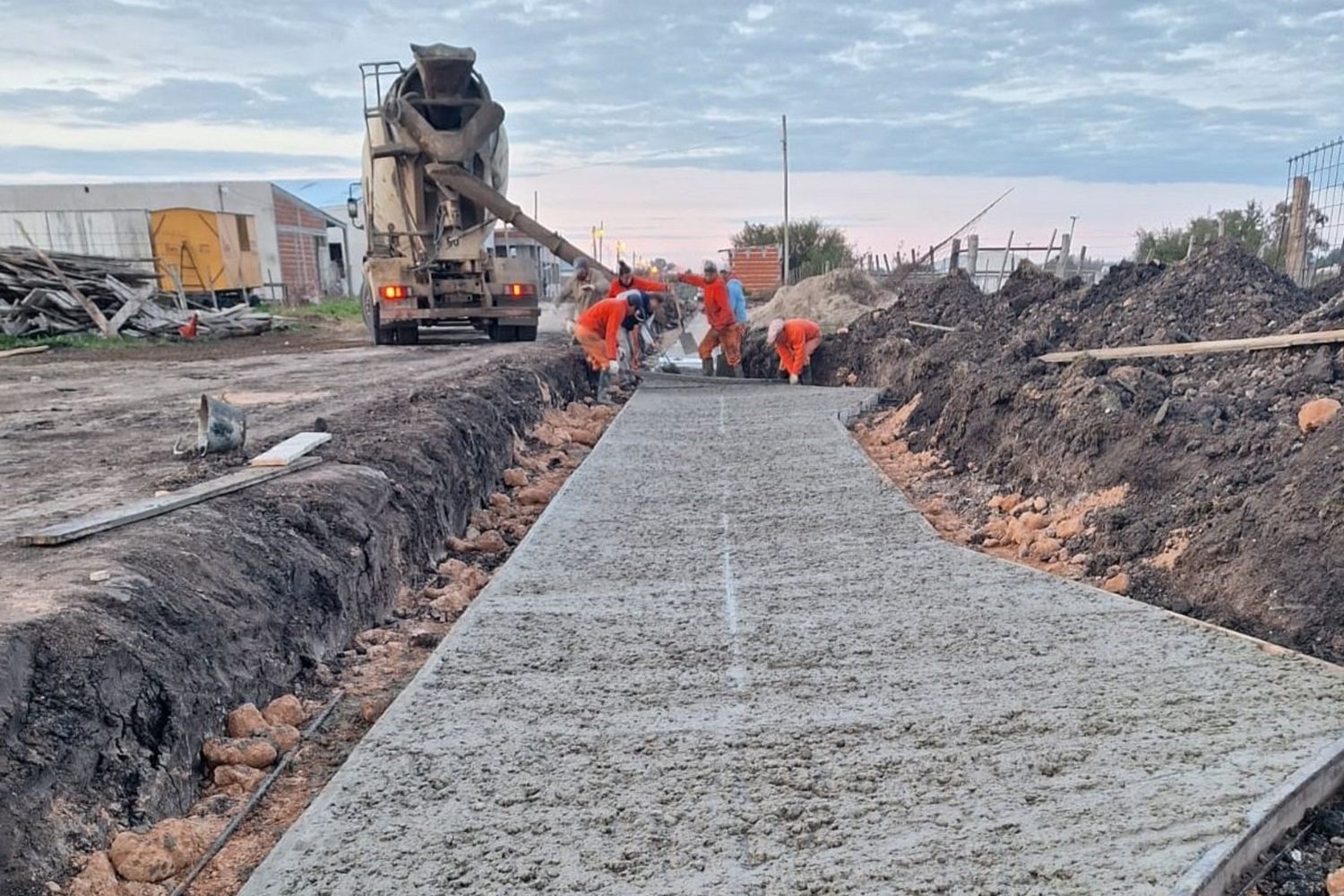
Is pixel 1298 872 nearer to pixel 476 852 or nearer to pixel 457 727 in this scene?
pixel 476 852

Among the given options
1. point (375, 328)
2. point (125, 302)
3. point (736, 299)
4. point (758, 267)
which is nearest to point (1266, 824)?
point (736, 299)

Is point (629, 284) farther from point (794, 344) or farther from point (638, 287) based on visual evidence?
point (794, 344)

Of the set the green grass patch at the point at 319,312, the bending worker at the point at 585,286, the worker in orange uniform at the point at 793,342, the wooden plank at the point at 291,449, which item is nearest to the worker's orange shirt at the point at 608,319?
the worker in orange uniform at the point at 793,342

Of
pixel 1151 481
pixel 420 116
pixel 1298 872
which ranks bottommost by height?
pixel 1298 872

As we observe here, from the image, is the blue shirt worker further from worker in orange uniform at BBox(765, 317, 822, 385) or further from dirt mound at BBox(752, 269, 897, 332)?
dirt mound at BBox(752, 269, 897, 332)

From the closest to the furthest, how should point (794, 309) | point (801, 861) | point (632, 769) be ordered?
1. point (801, 861)
2. point (632, 769)
3. point (794, 309)

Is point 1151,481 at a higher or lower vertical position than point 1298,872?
higher

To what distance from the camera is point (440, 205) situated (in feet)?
38.4

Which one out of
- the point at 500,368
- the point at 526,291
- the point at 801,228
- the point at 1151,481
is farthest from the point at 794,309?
the point at 801,228

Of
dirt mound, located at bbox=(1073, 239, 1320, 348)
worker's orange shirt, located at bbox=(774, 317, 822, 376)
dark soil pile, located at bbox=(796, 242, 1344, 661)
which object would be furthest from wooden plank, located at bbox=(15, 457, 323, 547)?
worker's orange shirt, located at bbox=(774, 317, 822, 376)

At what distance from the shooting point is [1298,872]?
2291mm

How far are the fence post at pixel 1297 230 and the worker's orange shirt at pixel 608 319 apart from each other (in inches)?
255

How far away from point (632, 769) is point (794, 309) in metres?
17.1

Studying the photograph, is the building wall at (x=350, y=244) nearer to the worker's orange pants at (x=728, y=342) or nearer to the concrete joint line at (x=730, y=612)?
the worker's orange pants at (x=728, y=342)
